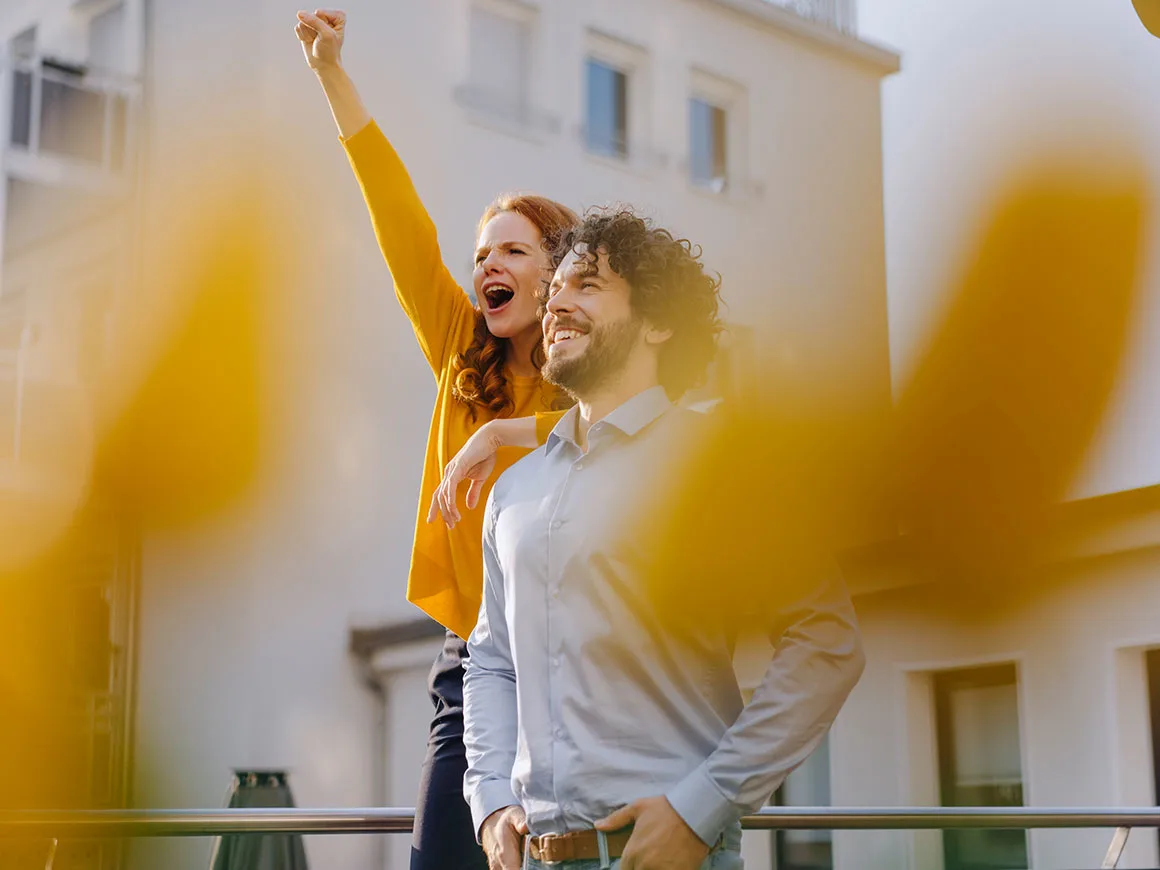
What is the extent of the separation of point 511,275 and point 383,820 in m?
0.31

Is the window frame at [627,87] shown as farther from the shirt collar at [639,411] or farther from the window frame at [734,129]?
the shirt collar at [639,411]

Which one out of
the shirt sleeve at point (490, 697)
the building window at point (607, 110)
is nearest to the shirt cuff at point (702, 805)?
the shirt sleeve at point (490, 697)

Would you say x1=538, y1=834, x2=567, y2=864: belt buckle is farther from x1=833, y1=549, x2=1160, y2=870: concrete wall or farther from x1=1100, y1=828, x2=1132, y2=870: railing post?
x1=1100, y1=828, x2=1132, y2=870: railing post

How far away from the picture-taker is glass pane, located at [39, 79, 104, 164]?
21 centimetres

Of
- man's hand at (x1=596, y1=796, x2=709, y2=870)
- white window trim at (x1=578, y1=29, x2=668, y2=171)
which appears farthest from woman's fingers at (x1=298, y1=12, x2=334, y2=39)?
white window trim at (x1=578, y1=29, x2=668, y2=171)

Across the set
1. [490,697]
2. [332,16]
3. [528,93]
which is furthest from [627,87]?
[490,697]

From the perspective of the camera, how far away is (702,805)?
397mm

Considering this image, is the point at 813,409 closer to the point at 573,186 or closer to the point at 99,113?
the point at 99,113

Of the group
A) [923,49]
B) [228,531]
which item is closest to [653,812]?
[228,531]

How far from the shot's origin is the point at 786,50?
0.26 metres

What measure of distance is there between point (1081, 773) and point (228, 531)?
0.16m

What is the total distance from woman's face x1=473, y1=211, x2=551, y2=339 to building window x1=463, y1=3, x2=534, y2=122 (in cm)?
373

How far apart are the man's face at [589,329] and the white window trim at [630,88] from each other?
403 centimetres

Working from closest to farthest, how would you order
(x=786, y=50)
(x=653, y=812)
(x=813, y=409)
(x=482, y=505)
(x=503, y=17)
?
(x=813, y=409), (x=786, y=50), (x=653, y=812), (x=482, y=505), (x=503, y=17)
